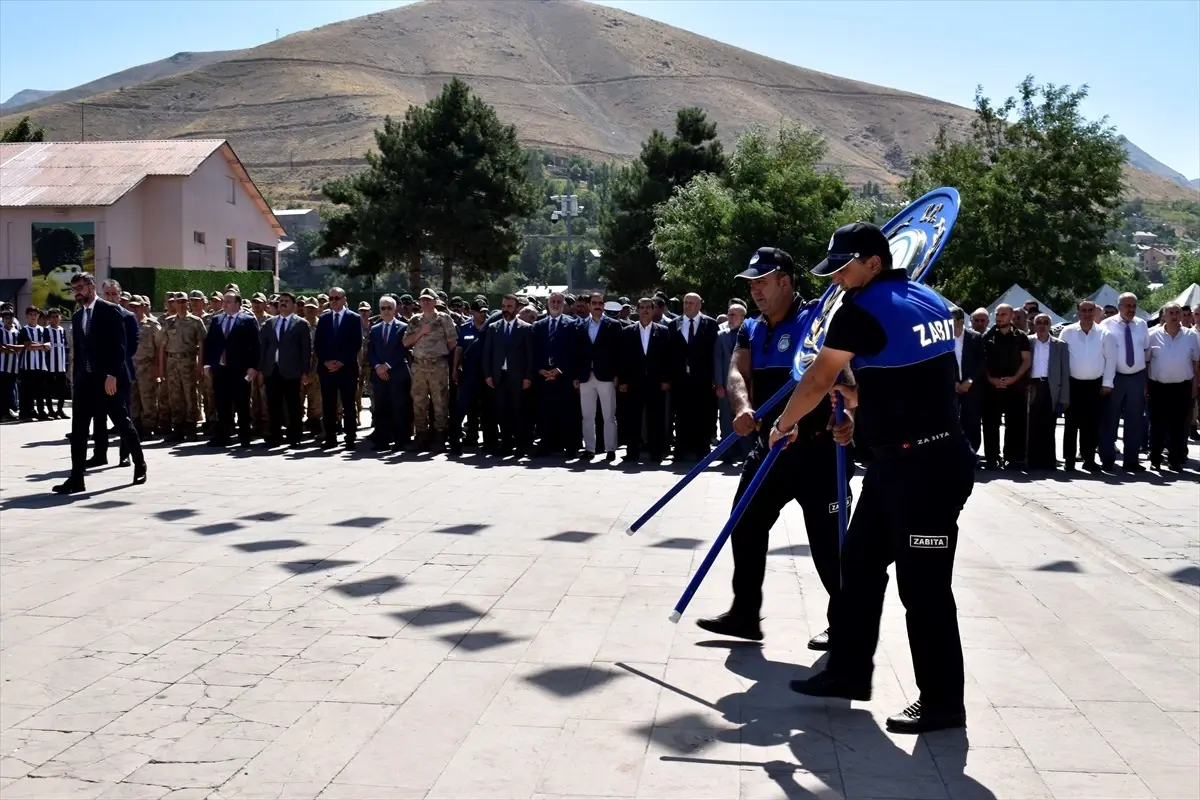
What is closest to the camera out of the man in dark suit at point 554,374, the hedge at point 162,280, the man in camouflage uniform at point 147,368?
the man in dark suit at point 554,374

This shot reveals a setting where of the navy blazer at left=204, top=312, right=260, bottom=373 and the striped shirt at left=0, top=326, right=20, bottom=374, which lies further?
the striped shirt at left=0, top=326, right=20, bottom=374

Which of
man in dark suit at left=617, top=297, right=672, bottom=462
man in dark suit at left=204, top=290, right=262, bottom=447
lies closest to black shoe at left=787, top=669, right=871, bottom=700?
man in dark suit at left=617, top=297, right=672, bottom=462

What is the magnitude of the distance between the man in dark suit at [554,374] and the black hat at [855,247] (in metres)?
10.2

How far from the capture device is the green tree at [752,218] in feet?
150

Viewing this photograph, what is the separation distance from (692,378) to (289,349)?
5.15 m

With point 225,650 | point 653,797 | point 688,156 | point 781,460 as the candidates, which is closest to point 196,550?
point 225,650

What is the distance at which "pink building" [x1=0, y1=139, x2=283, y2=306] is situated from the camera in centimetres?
4203

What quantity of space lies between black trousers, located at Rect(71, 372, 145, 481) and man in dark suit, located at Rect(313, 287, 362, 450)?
11.5 feet

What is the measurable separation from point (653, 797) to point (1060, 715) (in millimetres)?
1996

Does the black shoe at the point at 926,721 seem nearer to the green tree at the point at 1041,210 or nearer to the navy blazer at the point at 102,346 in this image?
the navy blazer at the point at 102,346

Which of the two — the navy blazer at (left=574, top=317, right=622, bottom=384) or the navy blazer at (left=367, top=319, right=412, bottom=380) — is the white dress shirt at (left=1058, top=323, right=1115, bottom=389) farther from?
the navy blazer at (left=367, top=319, right=412, bottom=380)

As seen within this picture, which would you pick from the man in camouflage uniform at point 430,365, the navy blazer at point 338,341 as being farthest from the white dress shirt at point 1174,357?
the navy blazer at point 338,341

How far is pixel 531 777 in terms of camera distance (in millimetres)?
4418

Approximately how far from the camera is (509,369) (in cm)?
1523
